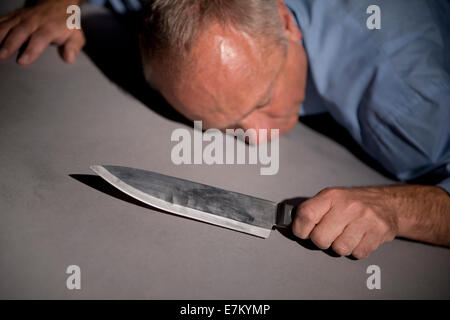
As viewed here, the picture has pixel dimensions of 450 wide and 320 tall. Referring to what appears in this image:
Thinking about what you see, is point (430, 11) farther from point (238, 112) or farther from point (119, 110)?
point (119, 110)

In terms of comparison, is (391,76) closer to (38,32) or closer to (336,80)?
(336,80)

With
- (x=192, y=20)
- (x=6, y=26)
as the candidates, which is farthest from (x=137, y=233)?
(x=6, y=26)

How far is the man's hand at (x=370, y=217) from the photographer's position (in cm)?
58

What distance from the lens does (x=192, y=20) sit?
0.57 metres

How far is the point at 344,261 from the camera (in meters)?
0.60

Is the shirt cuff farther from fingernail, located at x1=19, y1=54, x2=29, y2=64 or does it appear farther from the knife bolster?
fingernail, located at x1=19, y1=54, x2=29, y2=64

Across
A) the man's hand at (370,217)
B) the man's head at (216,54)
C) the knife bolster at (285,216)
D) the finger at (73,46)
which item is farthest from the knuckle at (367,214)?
the finger at (73,46)

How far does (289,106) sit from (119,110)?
32 centimetres

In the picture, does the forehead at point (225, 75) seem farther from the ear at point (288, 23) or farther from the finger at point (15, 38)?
the finger at point (15, 38)

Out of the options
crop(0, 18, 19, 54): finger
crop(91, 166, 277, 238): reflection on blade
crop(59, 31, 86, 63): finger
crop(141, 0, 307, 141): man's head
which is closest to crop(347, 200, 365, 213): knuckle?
crop(91, 166, 277, 238): reflection on blade

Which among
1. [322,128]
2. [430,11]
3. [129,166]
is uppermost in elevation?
[430,11]

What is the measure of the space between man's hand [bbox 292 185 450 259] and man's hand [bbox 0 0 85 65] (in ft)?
1.96

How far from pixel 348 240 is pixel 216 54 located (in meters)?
0.33

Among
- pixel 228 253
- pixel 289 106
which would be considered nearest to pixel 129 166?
pixel 228 253
